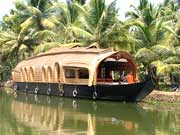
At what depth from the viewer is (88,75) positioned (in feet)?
69.0

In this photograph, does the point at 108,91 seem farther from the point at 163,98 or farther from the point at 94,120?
the point at 94,120

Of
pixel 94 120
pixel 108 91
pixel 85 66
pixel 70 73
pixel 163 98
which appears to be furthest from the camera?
pixel 70 73

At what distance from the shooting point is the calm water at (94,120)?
10352 millimetres

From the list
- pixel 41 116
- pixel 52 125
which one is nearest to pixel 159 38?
pixel 41 116

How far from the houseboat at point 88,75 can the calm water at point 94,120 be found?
1393 millimetres

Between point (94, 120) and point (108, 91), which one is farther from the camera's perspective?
point (108, 91)

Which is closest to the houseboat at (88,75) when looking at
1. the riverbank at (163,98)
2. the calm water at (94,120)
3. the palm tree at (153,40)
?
the riverbank at (163,98)

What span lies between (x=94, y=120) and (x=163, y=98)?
584 centimetres

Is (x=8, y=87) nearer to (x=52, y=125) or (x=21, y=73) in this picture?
(x=21, y=73)

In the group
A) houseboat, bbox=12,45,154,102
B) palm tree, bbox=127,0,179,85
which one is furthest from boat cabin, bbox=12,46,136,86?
palm tree, bbox=127,0,179,85

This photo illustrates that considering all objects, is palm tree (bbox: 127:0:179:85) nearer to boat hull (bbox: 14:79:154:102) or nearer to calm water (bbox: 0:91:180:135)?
boat hull (bbox: 14:79:154:102)

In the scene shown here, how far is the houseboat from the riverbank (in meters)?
0.29

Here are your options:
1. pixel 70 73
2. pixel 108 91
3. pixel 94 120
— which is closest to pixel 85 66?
pixel 108 91

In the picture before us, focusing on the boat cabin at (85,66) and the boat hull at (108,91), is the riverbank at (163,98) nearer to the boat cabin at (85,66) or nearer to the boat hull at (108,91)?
the boat hull at (108,91)
